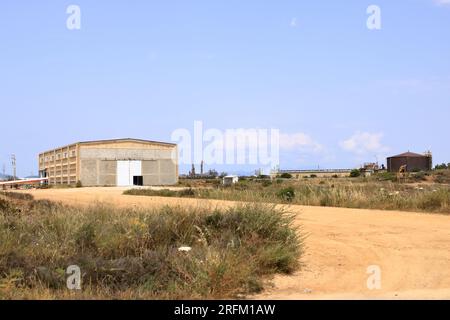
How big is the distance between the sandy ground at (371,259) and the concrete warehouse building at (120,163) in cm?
5593

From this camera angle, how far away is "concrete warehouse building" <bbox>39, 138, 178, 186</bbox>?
69688 millimetres

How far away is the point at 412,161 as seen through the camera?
285 feet

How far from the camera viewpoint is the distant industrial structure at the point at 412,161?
284 ft

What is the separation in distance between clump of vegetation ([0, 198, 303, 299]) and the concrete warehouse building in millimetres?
58232

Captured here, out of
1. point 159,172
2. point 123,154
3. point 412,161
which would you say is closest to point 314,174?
point 412,161

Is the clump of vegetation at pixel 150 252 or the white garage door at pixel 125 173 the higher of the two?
the white garage door at pixel 125 173

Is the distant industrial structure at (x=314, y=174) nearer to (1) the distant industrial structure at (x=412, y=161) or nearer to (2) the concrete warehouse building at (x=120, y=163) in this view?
(1) the distant industrial structure at (x=412, y=161)

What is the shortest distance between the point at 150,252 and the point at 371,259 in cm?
438

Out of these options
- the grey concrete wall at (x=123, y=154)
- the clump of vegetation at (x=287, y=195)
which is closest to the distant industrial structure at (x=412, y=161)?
the grey concrete wall at (x=123, y=154)
